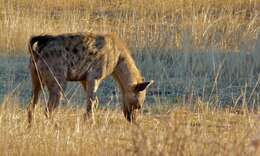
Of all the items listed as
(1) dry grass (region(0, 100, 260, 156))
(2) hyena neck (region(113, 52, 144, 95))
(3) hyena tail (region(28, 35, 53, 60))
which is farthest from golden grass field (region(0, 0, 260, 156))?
(3) hyena tail (region(28, 35, 53, 60))

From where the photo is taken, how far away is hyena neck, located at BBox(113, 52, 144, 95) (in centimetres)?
1023

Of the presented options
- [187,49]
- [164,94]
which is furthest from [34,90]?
[187,49]

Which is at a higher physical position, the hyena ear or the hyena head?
the hyena ear

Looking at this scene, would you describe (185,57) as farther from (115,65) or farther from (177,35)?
(115,65)

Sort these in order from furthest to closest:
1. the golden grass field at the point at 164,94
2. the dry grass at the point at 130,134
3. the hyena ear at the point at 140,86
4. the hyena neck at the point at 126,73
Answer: the hyena neck at the point at 126,73, the hyena ear at the point at 140,86, the golden grass field at the point at 164,94, the dry grass at the point at 130,134

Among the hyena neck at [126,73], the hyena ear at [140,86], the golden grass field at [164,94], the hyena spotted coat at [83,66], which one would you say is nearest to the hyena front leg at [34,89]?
the hyena spotted coat at [83,66]

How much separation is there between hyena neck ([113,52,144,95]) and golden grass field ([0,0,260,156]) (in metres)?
0.36

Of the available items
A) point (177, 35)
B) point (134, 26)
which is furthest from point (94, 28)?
point (177, 35)

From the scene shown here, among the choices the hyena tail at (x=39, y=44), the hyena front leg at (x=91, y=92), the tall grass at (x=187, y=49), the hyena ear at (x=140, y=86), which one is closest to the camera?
the hyena tail at (x=39, y=44)

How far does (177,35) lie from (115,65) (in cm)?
432

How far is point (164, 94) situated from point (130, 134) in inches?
153

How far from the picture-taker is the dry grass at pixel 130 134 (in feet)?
18.8

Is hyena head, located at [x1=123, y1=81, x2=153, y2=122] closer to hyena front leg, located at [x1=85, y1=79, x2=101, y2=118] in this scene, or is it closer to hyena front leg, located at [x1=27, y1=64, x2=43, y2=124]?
hyena front leg, located at [x1=85, y1=79, x2=101, y2=118]

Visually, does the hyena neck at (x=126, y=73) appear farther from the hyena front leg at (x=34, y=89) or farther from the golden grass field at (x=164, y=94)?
the hyena front leg at (x=34, y=89)
